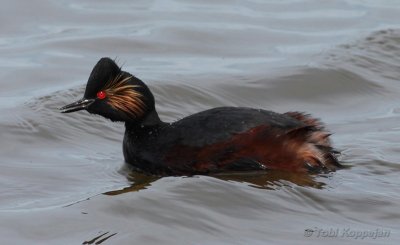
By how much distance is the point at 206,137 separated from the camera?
8297mm

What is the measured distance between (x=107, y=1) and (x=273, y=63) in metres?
3.99

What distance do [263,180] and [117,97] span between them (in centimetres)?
140

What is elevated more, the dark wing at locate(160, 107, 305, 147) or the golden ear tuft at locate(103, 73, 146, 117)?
the golden ear tuft at locate(103, 73, 146, 117)

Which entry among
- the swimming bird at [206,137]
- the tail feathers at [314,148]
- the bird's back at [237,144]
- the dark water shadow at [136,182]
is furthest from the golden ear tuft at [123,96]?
the tail feathers at [314,148]

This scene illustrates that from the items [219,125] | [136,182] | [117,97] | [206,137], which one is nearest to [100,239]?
[136,182]

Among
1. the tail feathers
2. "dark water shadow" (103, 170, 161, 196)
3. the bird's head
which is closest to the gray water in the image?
"dark water shadow" (103, 170, 161, 196)

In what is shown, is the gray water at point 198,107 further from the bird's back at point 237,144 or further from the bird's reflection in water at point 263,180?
the bird's back at point 237,144

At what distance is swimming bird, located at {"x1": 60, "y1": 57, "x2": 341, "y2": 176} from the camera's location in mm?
8289

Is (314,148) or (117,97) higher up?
(117,97)

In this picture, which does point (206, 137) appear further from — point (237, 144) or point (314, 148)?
point (314, 148)

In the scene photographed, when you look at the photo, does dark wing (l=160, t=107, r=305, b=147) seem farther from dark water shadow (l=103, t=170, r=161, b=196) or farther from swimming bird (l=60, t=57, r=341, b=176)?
dark water shadow (l=103, t=170, r=161, b=196)

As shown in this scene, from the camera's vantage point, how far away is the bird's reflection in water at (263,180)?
26.7 feet

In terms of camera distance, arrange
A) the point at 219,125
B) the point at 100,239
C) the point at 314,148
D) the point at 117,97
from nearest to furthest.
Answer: the point at 100,239 → the point at 219,125 → the point at 314,148 → the point at 117,97

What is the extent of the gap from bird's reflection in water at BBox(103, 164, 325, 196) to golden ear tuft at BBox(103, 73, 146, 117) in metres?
0.64
